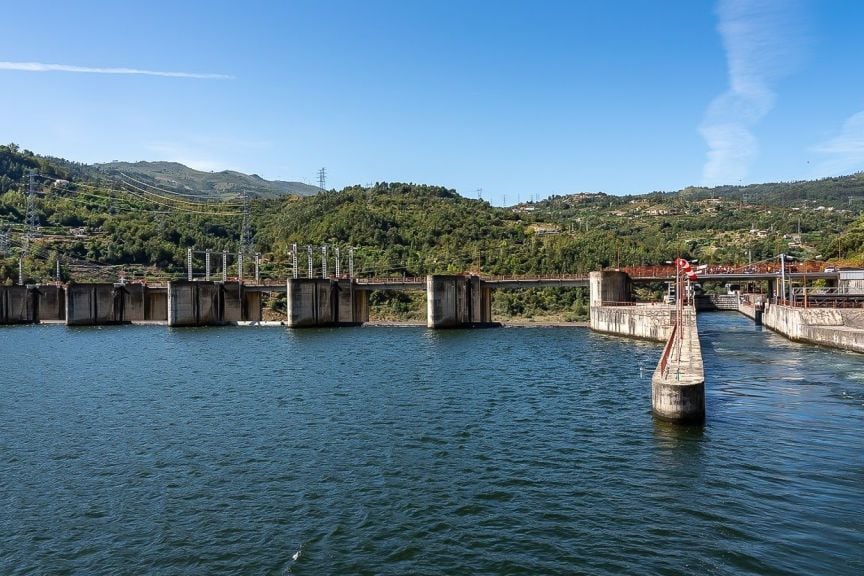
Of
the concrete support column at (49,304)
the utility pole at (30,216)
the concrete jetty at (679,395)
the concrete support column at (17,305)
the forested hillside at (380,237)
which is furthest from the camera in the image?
the utility pole at (30,216)

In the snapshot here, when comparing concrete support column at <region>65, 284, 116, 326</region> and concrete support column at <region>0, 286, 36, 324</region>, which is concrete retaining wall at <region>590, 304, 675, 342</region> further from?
concrete support column at <region>0, 286, 36, 324</region>

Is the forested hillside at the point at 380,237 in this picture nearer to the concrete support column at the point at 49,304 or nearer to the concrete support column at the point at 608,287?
the concrete support column at the point at 49,304

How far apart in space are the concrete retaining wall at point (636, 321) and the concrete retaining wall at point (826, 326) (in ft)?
31.8

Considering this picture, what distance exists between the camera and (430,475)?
1955 cm

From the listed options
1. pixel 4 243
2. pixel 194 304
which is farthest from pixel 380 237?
pixel 4 243

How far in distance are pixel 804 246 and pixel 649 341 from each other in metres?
107

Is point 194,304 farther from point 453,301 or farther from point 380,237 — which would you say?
point 380,237

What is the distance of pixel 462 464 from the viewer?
20578 millimetres

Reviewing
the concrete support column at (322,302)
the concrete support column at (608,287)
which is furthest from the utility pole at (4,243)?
the concrete support column at (608,287)

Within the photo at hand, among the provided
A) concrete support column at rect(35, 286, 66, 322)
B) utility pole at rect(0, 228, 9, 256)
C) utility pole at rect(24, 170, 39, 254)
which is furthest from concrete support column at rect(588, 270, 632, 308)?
utility pole at rect(0, 228, 9, 256)

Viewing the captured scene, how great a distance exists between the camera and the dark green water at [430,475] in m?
14.2

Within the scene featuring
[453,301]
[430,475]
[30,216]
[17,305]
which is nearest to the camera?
[430,475]

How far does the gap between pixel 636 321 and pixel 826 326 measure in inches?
640

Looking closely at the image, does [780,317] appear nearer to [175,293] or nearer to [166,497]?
[166,497]
